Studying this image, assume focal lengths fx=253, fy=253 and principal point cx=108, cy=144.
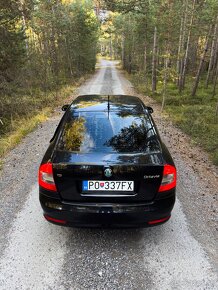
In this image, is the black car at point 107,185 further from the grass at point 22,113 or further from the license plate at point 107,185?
the grass at point 22,113

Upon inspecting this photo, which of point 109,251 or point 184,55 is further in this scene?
point 184,55

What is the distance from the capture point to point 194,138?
834 centimetres

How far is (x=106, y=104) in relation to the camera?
4.29 meters

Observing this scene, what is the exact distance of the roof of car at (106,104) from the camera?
4160 millimetres

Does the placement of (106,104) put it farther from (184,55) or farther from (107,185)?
(184,55)

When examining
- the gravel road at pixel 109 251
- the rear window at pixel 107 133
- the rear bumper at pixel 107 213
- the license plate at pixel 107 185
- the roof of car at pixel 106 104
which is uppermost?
the roof of car at pixel 106 104

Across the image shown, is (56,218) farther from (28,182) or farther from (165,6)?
(165,6)

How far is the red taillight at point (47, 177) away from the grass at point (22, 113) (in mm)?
4473

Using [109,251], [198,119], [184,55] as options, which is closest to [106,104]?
[109,251]

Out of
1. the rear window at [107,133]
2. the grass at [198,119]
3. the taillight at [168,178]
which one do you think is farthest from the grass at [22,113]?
the grass at [198,119]

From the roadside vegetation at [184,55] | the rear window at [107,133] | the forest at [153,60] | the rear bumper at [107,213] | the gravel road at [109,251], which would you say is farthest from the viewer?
the forest at [153,60]

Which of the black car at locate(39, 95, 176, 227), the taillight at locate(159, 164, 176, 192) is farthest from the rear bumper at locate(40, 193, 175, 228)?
the taillight at locate(159, 164, 176, 192)

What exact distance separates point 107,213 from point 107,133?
117cm

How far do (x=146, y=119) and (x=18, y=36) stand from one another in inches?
419
